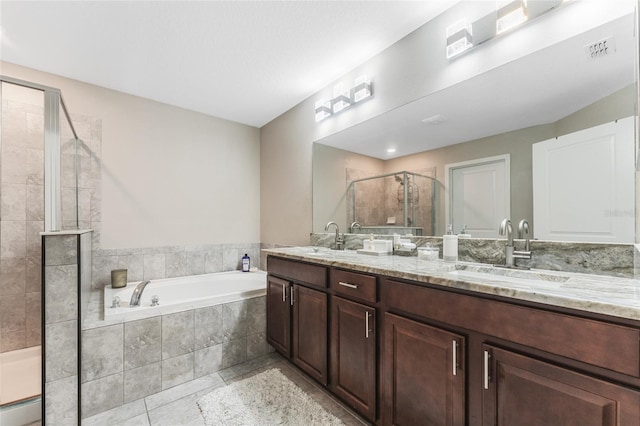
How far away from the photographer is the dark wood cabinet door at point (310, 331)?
5.54 ft

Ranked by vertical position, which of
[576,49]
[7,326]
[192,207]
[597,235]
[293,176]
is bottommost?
[7,326]

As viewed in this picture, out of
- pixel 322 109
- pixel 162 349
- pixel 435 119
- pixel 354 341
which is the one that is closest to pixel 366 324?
pixel 354 341

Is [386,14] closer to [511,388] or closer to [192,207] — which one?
[511,388]

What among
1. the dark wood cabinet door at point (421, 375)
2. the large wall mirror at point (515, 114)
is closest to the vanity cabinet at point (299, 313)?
the dark wood cabinet door at point (421, 375)

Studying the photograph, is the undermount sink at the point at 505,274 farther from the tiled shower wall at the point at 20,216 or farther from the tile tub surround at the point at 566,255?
the tiled shower wall at the point at 20,216

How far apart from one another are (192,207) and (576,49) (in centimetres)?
323

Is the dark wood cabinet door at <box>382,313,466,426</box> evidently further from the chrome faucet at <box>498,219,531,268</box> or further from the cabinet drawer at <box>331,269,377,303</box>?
the chrome faucet at <box>498,219,531,268</box>

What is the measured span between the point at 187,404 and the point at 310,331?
89cm

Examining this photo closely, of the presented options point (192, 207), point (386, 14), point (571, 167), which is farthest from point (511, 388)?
point (192, 207)

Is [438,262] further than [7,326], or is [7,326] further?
[7,326]

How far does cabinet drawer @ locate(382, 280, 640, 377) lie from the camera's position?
70cm

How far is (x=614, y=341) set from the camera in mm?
713

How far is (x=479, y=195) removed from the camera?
161 cm

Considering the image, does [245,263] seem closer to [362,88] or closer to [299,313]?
[299,313]
